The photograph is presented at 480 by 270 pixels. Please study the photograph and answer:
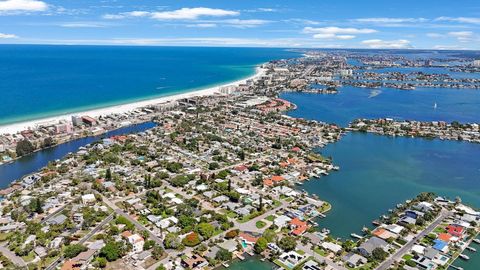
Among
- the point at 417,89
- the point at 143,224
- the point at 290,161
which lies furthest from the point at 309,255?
the point at 417,89

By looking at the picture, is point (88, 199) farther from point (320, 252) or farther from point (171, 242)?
point (320, 252)

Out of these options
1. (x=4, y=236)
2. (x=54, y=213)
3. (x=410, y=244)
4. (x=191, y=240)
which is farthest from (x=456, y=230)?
(x=4, y=236)

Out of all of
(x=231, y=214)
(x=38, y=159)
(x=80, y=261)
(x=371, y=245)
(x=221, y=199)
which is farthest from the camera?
(x=38, y=159)

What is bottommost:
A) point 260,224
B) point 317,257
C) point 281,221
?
point 317,257

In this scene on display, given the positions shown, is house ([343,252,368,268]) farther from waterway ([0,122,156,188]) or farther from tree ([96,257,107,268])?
waterway ([0,122,156,188])

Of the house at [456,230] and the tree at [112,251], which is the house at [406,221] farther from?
the tree at [112,251]

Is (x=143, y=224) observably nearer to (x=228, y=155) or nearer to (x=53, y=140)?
(x=228, y=155)
